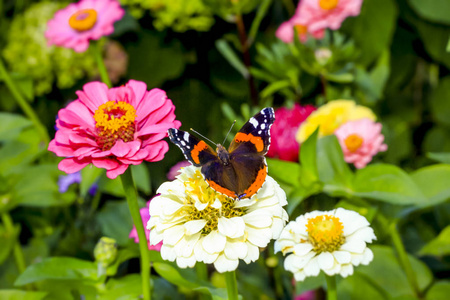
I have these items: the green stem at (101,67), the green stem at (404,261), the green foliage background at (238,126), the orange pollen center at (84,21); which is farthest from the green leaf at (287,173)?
the orange pollen center at (84,21)

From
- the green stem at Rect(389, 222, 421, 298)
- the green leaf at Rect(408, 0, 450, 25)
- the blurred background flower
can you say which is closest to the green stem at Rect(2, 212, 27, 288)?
the blurred background flower

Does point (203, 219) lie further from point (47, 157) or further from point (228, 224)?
point (47, 157)

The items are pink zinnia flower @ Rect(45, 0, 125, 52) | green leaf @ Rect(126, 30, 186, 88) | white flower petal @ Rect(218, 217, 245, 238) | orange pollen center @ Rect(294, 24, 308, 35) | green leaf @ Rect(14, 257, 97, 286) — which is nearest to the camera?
white flower petal @ Rect(218, 217, 245, 238)

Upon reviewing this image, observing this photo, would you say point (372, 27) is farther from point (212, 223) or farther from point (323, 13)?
point (212, 223)

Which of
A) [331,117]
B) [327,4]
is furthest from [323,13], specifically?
[331,117]

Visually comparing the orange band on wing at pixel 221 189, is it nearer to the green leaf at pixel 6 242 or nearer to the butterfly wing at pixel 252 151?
the butterfly wing at pixel 252 151

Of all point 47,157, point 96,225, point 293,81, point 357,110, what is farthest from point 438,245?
point 47,157

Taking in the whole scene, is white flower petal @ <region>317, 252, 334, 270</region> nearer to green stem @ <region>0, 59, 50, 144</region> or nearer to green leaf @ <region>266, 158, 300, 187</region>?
green leaf @ <region>266, 158, 300, 187</region>
